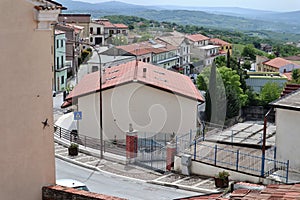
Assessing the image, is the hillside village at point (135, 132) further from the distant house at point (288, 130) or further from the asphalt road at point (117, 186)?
the asphalt road at point (117, 186)

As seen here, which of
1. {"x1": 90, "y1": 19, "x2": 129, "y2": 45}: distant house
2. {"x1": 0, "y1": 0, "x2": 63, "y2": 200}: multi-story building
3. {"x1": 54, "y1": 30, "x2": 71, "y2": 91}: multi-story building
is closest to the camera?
{"x1": 0, "y1": 0, "x2": 63, "y2": 200}: multi-story building

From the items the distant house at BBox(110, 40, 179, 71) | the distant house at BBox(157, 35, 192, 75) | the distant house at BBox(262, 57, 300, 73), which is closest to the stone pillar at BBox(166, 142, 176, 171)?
the distant house at BBox(110, 40, 179, 71)

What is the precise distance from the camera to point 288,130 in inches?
639

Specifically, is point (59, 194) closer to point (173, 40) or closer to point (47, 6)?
point (47, 6)

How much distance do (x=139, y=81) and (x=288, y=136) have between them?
958 cm

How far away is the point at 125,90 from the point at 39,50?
19082mm

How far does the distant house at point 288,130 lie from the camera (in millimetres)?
16016

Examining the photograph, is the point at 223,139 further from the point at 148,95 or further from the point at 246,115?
the point at 246,115

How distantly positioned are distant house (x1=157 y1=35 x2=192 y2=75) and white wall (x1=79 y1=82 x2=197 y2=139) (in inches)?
1779

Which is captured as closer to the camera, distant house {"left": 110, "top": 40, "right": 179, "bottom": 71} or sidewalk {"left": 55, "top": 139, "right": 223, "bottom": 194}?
sidewalk {"left": 55, "top": 139, "right": 223, "bottom": 194}

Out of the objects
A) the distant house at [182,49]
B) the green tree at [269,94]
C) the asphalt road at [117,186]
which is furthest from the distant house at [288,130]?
the distant house at [182,49]

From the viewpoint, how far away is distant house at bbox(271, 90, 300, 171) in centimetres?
1602

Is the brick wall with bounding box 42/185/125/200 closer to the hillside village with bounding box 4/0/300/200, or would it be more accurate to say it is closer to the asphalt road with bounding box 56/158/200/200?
the hillside village with bounding box 4/0/300/200

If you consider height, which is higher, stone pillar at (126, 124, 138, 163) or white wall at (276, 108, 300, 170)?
white wall at (276, 108, 300, 170)
